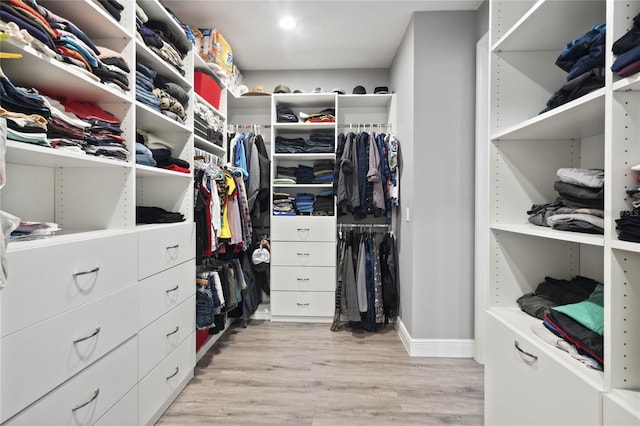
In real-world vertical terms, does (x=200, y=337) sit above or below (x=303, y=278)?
below

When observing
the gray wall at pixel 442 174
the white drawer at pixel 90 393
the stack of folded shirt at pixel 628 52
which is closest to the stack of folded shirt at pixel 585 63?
the stack of folded shirt at pixel 628 52

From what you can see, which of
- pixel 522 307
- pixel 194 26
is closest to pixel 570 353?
pixel 522 307

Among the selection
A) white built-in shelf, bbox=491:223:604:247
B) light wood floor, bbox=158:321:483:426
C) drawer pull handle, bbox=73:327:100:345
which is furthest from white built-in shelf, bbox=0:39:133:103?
white built-in shelf, bbox=491:223:604:247

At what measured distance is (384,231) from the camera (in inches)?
129

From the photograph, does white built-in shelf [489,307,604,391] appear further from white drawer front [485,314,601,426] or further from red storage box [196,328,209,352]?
red storage box [196,328,209,352]

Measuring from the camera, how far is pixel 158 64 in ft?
5.81

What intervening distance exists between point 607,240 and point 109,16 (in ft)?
6.49

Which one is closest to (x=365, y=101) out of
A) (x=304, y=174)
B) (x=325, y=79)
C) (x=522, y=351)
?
(x=325, y=79)

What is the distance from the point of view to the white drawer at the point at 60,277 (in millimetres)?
884

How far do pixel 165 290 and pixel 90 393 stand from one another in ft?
1.92

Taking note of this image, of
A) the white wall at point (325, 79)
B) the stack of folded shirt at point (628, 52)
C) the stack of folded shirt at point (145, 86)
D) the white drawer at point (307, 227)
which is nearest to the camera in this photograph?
the stack of folded shirt at point (628, 52)

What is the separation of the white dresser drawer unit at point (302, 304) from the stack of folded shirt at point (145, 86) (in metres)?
1.98

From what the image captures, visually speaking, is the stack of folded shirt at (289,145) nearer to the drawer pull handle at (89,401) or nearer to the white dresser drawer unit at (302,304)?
the white dresser drawer unit at (302,304)

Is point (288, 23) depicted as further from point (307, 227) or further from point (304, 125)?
point (307, 227)
